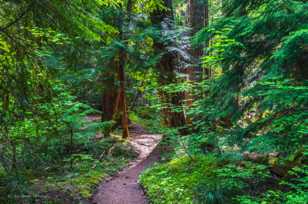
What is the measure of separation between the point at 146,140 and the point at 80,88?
4.17 m

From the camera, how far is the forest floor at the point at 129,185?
23.1 feet

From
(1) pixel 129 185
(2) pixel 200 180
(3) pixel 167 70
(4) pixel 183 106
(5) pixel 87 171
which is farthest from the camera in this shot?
(3) pixel 167 70

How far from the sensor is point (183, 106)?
25.2ft

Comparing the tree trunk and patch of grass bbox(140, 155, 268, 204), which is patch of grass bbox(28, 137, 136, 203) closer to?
patch of grass bbox(140, 155, 268, 204)

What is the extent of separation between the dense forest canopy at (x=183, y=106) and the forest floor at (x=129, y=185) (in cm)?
27

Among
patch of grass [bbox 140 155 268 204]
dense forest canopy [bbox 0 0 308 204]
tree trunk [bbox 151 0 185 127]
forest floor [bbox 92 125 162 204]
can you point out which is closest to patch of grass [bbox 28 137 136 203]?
dense forest canopy [bbox 0 0 308 204]

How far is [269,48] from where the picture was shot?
5125 millimetres

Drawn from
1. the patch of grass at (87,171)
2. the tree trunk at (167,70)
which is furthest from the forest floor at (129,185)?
the tree trunk at (167,70)

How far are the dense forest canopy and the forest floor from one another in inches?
10.5

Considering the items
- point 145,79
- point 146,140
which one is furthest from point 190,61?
point 146,140

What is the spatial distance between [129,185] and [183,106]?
9.01 ft

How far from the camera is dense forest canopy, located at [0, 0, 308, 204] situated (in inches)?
172

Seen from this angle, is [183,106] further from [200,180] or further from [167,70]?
[167,70]

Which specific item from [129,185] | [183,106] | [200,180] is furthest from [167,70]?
[200,180]
